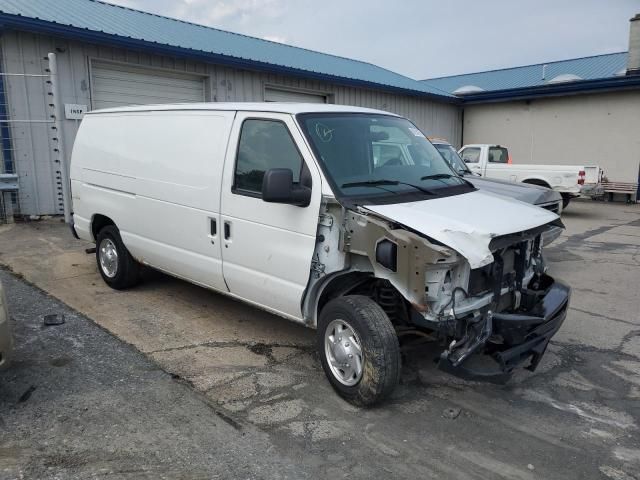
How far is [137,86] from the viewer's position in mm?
12156

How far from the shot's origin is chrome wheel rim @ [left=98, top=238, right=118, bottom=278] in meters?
6.30

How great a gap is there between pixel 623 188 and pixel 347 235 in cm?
1878

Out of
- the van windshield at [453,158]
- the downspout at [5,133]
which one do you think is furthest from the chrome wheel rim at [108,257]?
the van windshield at [453,158]

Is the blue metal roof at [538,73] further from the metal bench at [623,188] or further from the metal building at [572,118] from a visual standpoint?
the metal bench at [623,188]

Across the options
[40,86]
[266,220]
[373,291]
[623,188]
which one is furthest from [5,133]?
[623,188]

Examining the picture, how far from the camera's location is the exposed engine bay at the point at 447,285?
3.41 m

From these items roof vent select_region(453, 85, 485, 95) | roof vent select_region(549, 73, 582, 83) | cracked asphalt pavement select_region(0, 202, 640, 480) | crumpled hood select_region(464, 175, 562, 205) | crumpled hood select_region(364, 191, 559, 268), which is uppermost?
roof vent select_region(549, 73, 582, 83)

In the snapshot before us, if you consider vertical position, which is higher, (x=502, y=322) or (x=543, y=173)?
(x=543, y=173)

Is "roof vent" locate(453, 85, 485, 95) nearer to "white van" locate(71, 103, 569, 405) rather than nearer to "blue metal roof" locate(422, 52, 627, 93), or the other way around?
"blue metal roof" locate(422, 52, 627, 93)

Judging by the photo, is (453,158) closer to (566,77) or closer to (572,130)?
(572,130)

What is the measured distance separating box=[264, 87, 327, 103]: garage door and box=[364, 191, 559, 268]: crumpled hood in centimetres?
1145

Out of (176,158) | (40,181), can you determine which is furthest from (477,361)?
(40,181)

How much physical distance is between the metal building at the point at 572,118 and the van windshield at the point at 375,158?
17.2m

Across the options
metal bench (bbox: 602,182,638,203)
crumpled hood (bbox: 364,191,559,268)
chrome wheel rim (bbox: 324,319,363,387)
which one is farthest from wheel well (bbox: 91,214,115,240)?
metal bench (bbox: 602,182,638,203)
